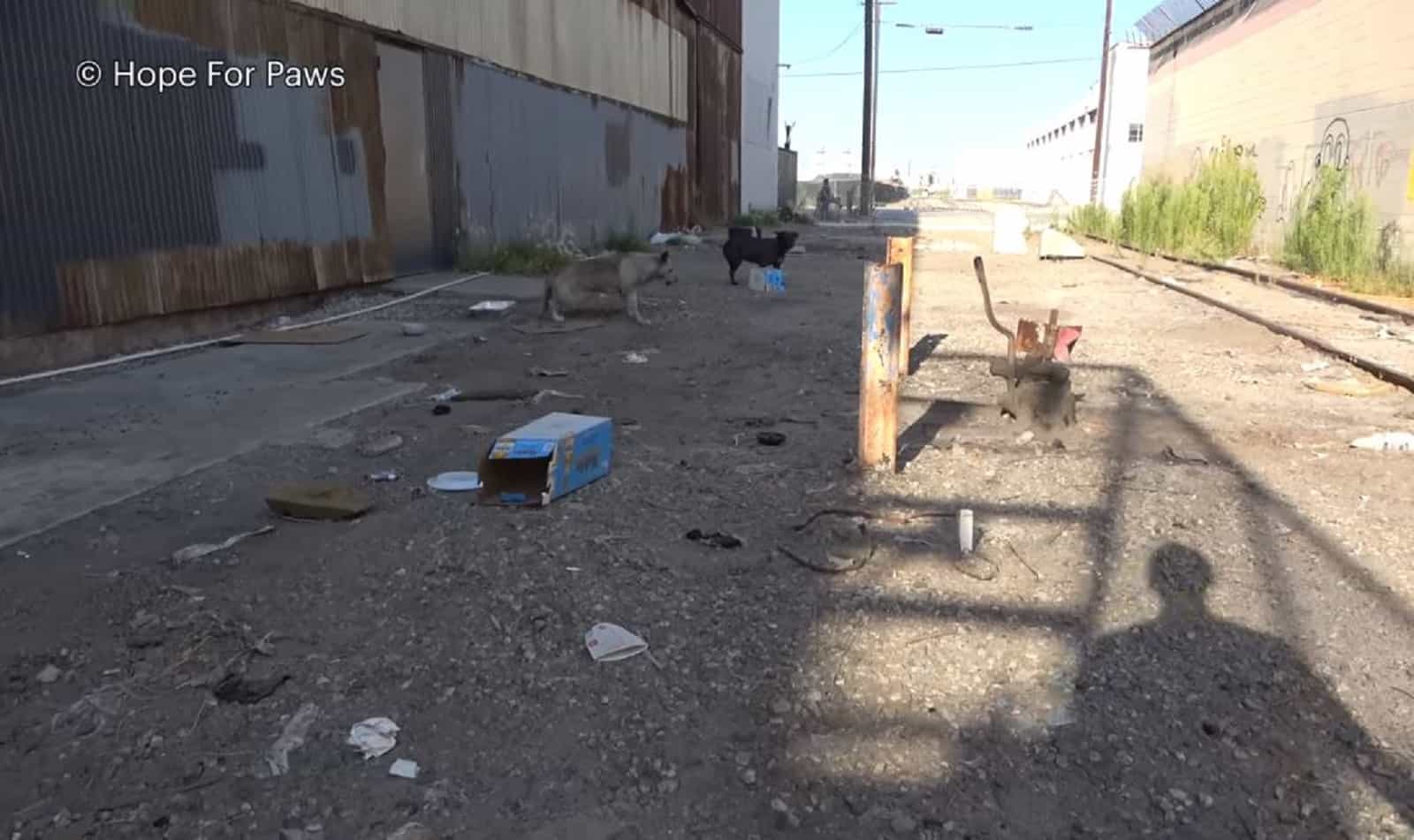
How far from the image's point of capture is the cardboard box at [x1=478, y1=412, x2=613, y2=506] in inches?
159

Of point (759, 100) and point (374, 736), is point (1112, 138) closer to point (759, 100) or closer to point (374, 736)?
point (759, 100)

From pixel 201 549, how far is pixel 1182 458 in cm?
470

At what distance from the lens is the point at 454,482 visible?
434 centimetres

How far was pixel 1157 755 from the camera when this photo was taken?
2.45 metres

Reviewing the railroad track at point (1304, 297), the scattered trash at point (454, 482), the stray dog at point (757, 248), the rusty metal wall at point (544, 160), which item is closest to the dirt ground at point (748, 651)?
the scattered trash at point (454, 482)

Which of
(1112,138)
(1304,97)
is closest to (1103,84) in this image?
(1112,138)

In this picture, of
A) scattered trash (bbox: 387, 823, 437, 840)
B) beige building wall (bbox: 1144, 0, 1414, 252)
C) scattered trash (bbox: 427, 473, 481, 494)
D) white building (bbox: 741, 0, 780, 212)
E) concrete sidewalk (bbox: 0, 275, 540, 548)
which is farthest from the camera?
white building (bbox: 741, 0, 780, 212)

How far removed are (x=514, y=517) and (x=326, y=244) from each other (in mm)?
7020

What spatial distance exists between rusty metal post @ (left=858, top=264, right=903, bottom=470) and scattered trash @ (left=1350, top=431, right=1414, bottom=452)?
9.05 ft

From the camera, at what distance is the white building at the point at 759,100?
109 feet

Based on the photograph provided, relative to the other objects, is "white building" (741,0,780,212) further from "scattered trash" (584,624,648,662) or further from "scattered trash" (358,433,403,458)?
"scattered trash" (584,624,648,662)

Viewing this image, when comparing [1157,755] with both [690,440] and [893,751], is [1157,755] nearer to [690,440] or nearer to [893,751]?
[893,751]

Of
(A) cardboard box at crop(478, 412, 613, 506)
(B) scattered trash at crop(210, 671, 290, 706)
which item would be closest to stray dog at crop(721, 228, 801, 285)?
(A) cardboard box at crop(478, 412, 613, 506)

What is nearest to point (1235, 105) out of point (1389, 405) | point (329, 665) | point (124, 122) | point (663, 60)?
point (663, 60)
